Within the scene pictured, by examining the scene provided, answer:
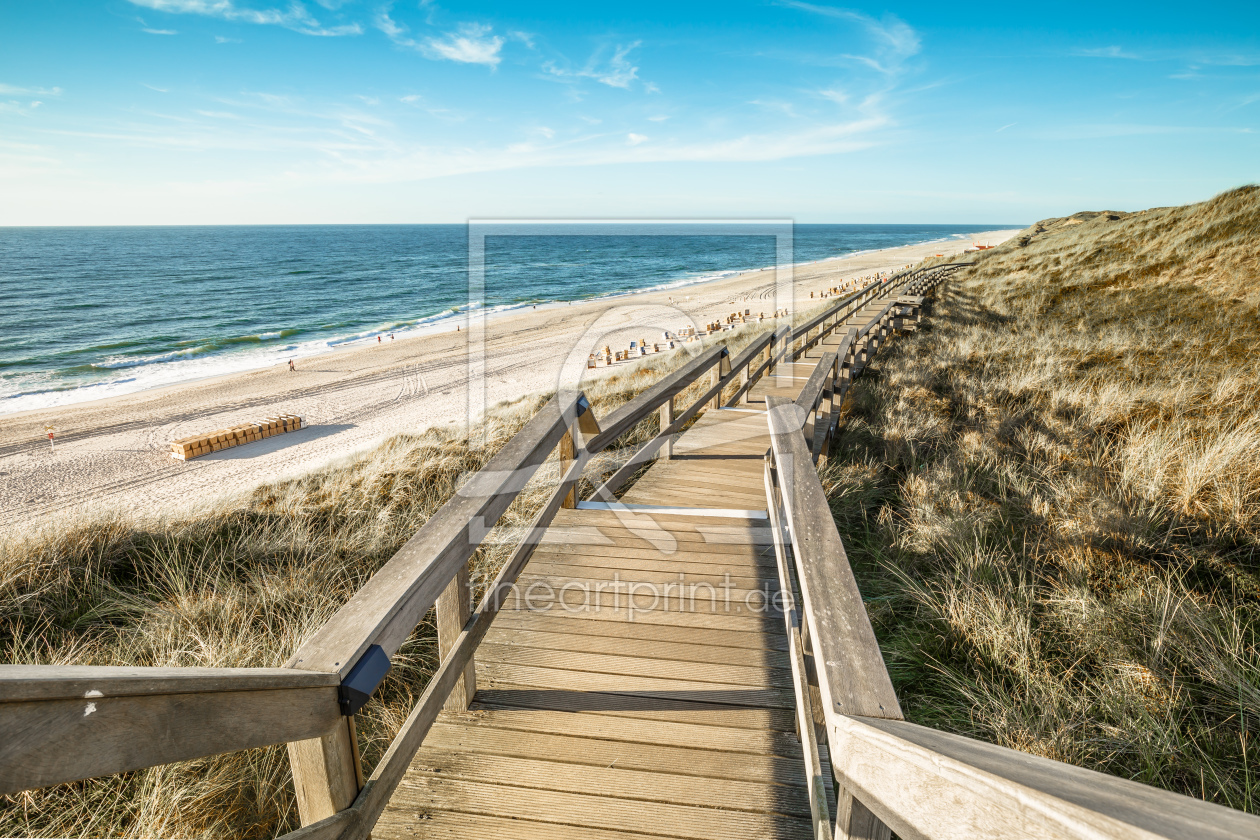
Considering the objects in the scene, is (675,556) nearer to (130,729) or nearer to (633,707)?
(633,707)

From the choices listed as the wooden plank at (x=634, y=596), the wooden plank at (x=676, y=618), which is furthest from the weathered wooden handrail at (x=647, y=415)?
the wooden plank at (x=676, y=618)

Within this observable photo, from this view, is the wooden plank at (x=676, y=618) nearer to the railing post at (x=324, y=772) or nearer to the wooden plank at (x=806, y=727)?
the wooden plank at (x=806, y=727)

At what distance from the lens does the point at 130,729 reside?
92 centimetres

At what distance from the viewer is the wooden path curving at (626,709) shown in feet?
6.93

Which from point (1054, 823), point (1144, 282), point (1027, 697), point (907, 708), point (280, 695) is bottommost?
point (907, 708)

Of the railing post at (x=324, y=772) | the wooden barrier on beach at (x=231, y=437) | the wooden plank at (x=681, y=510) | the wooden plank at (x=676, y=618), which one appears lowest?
the wooden barrier on beach at (x=231, y=437)

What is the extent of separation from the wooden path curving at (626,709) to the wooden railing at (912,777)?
397 mm

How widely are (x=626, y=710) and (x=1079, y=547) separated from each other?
3584 mm

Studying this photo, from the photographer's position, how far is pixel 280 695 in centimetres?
118

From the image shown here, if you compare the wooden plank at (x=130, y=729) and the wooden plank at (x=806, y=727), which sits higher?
the wooden plank at (x=130, y=729)

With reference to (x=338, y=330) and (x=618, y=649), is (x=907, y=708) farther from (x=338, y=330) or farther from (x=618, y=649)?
(x=338, y=330)

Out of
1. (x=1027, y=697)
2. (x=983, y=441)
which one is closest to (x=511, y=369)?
(x=983, y=441)

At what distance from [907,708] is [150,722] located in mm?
3338

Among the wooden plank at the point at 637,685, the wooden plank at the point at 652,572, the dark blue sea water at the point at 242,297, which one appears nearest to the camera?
the wooden plank at the point at 637,685
